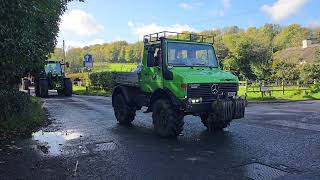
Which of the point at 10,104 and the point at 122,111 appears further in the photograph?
the point at 122,111

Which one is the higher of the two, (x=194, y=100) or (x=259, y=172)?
(x=194, y=100)

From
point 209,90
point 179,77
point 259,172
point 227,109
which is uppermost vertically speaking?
point 179,77

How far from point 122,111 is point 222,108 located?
14.2 feet

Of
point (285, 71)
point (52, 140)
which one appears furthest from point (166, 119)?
point (285, 71)

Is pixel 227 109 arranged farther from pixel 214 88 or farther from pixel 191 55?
pixel 191 55

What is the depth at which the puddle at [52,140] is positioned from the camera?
9.11 meters

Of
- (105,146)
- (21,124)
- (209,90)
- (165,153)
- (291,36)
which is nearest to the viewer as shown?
(165,153)

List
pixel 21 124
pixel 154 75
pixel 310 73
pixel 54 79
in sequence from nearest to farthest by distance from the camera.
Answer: pixel 154 75
pixel 21 124
pixel 54 79
pixel 310 73

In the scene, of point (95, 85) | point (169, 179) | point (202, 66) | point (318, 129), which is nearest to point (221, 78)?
point (202, 66)

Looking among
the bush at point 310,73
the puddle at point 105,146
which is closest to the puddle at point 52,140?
the puddle at point 105,146

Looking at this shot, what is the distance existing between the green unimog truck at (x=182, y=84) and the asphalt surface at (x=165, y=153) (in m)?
0.55

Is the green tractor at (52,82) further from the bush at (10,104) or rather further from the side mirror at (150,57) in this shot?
the side mirror at (150,57)

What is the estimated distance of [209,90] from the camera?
10.1m

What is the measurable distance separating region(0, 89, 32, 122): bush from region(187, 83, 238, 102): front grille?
602cm
